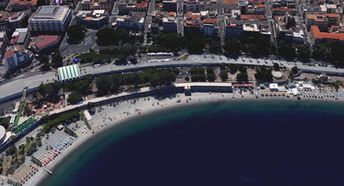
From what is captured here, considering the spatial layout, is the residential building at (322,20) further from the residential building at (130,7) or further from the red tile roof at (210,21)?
the residential building at (130,7)

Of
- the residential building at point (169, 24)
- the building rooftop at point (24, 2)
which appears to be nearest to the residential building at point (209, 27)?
the residential building at point (169, 24)

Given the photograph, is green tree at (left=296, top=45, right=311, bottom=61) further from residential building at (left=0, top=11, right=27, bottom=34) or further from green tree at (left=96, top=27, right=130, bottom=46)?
residential building at (left=0, top=11, right=27, bottom=34)

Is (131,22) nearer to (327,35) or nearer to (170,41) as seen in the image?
(170,41)

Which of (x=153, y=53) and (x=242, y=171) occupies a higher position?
(x=153, y=53)

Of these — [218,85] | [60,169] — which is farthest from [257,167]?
[60,169]

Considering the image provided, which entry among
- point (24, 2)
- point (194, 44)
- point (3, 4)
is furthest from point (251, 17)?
point (3, 4)

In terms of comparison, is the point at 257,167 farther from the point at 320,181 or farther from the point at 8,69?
the point at 8,69
